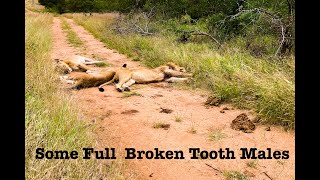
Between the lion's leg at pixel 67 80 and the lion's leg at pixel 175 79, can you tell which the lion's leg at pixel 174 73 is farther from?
the lion's leg at pixel 67 80

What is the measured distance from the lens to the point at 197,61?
23.5ft

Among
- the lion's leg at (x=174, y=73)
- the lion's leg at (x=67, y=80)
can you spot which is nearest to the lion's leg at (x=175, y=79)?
the lion's leg at (x=174, y=73)

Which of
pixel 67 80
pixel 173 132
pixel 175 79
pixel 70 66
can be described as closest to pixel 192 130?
pixel 173 132

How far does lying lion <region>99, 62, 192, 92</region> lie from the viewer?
638 centimetres

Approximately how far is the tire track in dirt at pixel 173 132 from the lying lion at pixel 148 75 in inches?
9.1

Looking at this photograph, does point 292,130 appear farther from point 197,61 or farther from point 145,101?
point 197,61

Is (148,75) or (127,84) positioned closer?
(127,84)

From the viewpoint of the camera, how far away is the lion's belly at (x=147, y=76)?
21.5 ft

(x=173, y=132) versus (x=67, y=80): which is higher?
(x=67, y=80)

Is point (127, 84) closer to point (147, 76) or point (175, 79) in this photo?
point (147, 76)

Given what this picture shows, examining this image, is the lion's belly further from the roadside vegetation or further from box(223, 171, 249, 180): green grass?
box(223, 171, 249, 180): green grass

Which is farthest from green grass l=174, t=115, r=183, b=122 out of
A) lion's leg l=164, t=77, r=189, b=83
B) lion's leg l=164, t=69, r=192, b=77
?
lion's leg l=164, t=69, r=192, b=77

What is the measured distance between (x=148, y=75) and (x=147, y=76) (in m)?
0.03

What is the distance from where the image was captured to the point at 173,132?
403 cm
